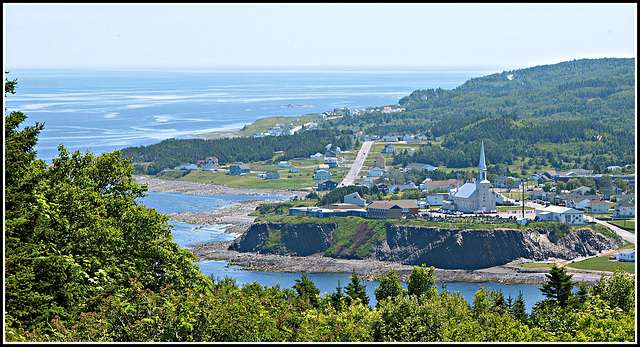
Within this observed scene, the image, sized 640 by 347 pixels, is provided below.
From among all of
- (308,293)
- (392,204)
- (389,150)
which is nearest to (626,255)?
(392,204)

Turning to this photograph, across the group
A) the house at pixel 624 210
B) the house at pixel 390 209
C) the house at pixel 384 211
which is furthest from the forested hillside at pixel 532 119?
the house at pixel 384 211

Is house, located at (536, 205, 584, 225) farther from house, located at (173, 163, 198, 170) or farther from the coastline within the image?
house, located at (173, 163, 198, 170)

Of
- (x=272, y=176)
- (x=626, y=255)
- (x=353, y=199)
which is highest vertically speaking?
(x=272, y=176)

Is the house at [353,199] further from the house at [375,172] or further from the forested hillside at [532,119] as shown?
the forested hillside at [532,119]

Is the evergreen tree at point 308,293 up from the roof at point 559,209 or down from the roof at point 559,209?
down

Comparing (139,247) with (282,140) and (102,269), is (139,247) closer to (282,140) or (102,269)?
(102,269)

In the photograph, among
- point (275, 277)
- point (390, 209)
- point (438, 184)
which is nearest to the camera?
point (275, 277)

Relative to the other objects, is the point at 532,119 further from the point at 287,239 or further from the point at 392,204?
the point at 287,239

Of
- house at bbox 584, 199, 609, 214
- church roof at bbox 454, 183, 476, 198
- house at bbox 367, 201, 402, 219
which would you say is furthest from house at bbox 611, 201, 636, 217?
house at bbox 367, 201, 402, 219
